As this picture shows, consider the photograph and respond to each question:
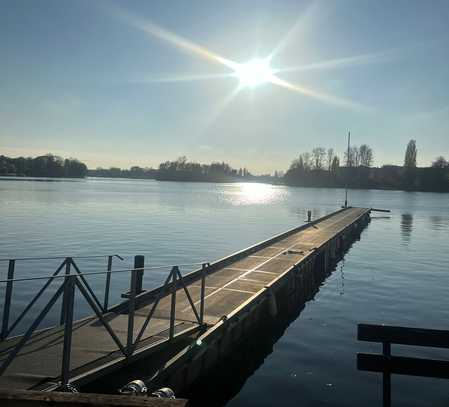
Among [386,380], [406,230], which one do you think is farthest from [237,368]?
[406,230]

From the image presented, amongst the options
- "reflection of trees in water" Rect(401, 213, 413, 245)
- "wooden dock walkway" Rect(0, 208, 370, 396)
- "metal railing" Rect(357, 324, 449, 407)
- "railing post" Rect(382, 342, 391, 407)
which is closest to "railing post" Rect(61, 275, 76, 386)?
"wooden dock walkway" Rect(0, 208, 370, 396)

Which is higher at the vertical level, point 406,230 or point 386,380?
point 386,380

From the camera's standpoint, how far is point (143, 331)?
9.73 m

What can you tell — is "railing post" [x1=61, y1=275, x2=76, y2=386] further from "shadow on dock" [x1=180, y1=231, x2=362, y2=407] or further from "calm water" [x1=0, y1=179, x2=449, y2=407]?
"calm water" [x1=0, y1=179, x2=449, y2=407]

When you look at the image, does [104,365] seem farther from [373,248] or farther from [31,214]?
[31,214]

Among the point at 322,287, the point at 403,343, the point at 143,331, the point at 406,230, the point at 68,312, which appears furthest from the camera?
the point at 406,230

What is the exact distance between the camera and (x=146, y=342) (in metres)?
9.95

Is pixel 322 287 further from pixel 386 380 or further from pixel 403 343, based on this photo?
pixel 403 343

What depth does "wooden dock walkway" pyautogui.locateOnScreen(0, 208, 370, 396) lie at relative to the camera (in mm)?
7480

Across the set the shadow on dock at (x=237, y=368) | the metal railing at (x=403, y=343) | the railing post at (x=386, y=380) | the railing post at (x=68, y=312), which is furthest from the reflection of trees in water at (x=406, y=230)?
the railing post at (x=68, y=312)

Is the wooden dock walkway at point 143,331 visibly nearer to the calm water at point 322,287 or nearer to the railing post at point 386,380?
the calm water at point 322,287

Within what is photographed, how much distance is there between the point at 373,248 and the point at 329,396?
99.1 ft

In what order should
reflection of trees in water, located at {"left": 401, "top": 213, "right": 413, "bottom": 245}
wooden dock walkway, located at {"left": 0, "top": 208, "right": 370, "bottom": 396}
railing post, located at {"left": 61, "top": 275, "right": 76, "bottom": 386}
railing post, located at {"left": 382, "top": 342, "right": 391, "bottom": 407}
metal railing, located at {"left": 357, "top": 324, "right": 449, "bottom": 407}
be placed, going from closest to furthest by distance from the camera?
1. railing post, located at {"left": 61, "top": 275, "right": 76, "bottom": 386}
2. wooden dock walkway, located at {"left": 0, "top": 208, "right": 370, "bottom": 396}
3. metal railing, located at {"left": 357, "top": 324, "right": 449, "bottom": 407}
4. railing post, located at {"left": 382, "top": 342, "right": 391, "bottom": 407}
5. reflection of trees in water, located at {"left": 401, "top": 213, "right": 413, "bottom": 245}

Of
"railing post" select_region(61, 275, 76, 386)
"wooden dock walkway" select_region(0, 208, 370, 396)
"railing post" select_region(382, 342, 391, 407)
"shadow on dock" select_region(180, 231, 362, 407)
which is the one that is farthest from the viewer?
"shadow on dock" select_region(180, 231, 362, 407)
